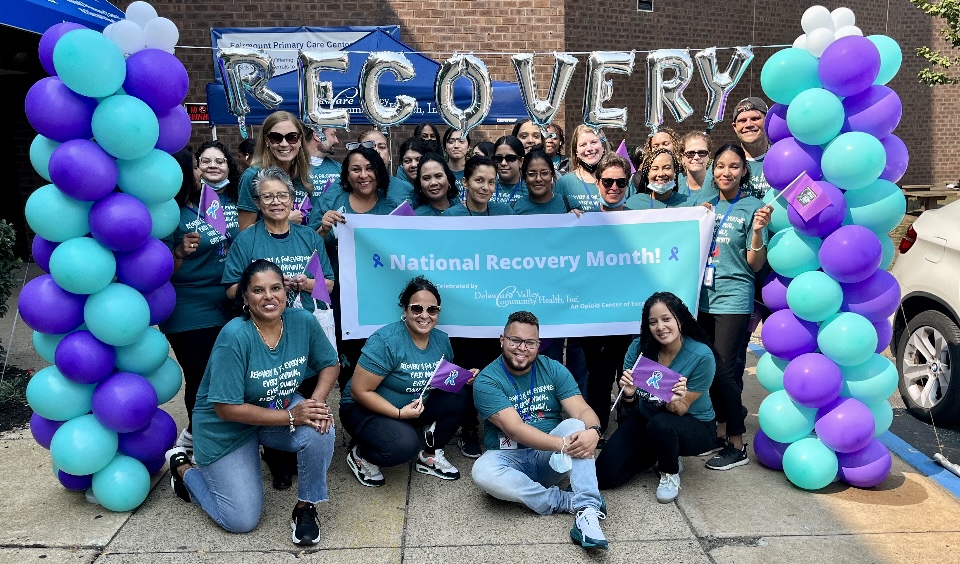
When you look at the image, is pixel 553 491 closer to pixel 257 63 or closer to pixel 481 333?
pixel 481 333

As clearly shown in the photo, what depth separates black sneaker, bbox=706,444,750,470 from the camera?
15.4 feet

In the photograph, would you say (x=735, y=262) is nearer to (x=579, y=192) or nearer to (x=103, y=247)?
(x=579, y=192)

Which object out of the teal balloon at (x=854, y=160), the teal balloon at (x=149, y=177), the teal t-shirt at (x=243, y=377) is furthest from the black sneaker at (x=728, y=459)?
the teal balloon at (x=149, y=177)

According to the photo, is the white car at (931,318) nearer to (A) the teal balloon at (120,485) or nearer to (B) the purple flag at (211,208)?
(B) the purple flag at (211,208)

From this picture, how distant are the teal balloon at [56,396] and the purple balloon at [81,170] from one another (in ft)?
2.98

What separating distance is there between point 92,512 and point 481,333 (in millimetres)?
2296

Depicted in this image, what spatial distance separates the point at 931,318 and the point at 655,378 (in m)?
2.32

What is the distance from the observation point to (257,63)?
5.48 m

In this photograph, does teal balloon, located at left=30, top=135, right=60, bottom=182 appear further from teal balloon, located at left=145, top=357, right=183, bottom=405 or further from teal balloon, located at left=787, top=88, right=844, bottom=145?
teal balloon, located at left=787, top=88, right=844, bottom=145

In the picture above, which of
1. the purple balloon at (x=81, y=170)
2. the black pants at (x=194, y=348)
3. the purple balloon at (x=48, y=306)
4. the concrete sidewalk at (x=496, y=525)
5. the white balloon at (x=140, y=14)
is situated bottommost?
the concrete sidewalk at (x=496, y=525)

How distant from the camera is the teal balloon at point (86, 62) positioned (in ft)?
12.1

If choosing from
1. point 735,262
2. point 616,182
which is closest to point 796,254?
point 735,262

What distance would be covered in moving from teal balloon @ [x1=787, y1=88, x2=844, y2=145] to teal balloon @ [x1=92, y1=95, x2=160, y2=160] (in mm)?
3079

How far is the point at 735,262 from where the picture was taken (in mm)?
4840
